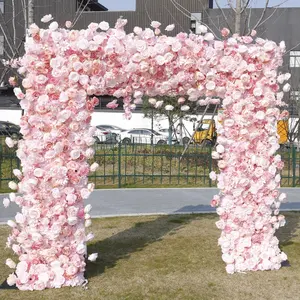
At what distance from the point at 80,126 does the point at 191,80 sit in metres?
1.34

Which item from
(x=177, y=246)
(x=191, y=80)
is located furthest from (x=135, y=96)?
(x=177, y=246)

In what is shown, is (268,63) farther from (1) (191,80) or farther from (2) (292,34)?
(2) (292,34)

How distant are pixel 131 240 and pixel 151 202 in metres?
3.15

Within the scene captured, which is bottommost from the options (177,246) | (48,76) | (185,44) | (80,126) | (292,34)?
(177,246)

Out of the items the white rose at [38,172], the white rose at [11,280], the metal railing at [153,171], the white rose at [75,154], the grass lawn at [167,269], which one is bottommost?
the grass lawn at [167,269]

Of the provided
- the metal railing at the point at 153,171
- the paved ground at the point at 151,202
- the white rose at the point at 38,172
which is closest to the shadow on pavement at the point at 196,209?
the paved ground at the point at 151,202

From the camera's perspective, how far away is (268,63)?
578 cm

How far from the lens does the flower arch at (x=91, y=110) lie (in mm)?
5297

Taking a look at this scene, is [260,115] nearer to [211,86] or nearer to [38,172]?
[211,86]

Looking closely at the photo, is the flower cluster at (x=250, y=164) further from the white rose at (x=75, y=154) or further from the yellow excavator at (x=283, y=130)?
the yellow excavator at (x=283, y=130)

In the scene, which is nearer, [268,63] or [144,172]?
[268,63]

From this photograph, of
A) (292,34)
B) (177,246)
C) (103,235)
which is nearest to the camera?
(177,246)

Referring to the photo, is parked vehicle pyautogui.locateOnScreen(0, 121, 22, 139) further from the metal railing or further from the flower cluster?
the flower cluster

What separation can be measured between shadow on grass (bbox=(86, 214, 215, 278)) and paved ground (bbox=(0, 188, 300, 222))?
30.5 inches
